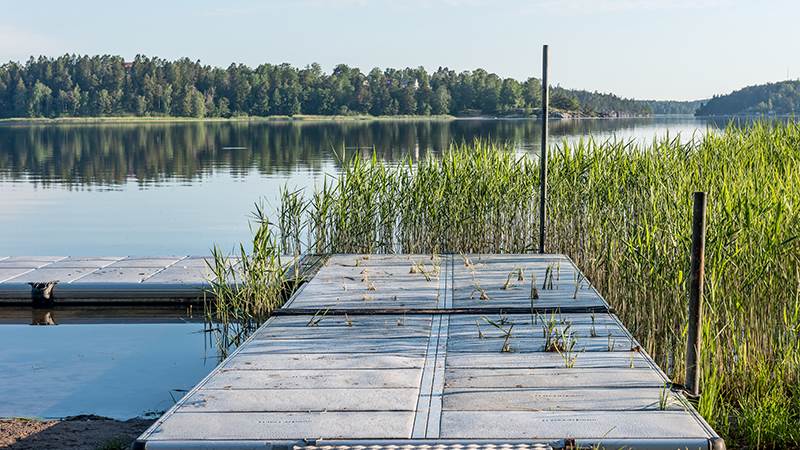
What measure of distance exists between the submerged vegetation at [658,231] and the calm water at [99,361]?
71 cm

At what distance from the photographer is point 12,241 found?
12141 millimetres

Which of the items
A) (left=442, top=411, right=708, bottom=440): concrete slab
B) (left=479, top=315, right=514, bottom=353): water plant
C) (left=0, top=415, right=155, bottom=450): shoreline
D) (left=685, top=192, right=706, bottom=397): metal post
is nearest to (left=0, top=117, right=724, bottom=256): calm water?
(left=479, top=315, right=514, bottom=353): water plant

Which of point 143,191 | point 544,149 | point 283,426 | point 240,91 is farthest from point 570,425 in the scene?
point 240,91

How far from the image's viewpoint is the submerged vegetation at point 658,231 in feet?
A: 13.5

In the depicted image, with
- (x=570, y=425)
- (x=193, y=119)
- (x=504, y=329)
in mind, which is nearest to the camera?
(x=570, y=425)

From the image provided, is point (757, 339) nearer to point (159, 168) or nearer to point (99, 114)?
point (159, 168)

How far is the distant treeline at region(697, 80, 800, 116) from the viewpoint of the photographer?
117 feet

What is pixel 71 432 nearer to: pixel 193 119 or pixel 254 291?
pixel 254 291

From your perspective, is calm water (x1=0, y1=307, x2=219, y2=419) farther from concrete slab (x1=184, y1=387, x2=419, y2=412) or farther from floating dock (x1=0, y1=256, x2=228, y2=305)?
concrete slab (x1=184, y1=387, x2=419, y2=412)

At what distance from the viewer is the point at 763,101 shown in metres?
47.2

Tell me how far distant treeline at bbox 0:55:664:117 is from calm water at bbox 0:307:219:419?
67942 mm

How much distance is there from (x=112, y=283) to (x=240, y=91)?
71.3 meters

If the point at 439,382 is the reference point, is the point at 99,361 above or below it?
below

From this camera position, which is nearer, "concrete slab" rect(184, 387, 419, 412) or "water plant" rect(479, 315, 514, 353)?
"concrete slab" rect(184, 387, 419, 412)
